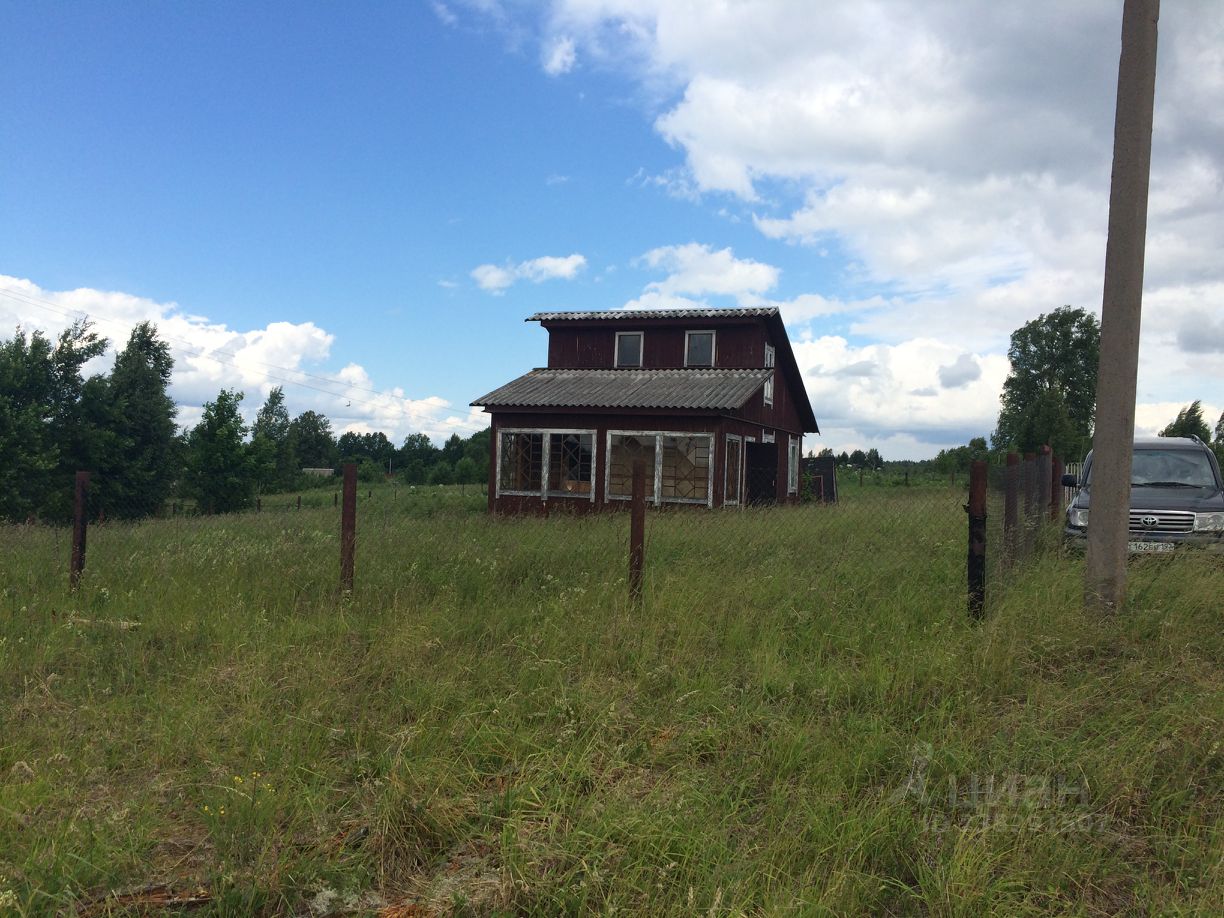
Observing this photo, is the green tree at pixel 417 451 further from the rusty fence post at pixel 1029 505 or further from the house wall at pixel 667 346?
the rusty fence post at pixel 1029 505

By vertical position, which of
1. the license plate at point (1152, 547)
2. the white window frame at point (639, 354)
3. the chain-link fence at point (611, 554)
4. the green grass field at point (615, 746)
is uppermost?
the white window frame at point (639, 354)

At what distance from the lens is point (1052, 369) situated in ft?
167

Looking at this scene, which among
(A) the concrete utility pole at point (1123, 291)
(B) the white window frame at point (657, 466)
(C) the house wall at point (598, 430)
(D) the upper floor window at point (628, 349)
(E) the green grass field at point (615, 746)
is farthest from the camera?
(D) the upper floor window at point (628, 349)

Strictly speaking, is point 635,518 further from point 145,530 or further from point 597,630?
point 145,530

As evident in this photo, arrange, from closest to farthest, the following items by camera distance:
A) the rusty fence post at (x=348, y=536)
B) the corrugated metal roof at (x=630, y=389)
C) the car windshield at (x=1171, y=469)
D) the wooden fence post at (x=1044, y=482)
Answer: the rusty fence post at (x=348, y=536) < the car windshield at (x=1171, y=469) < the wooden fence post at (x=1044, y=482) < the corrugated metal roof at (x=630, y=389)

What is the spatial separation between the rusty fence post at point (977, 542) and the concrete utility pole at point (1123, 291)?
2.78 feet

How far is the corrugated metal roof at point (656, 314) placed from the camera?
21.1 m

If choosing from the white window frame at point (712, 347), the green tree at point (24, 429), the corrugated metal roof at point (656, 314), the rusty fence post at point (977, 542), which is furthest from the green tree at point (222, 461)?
the rusty fence post at point (977, 542)

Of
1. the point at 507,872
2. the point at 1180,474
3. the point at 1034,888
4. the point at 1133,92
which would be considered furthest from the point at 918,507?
the point at 507,872

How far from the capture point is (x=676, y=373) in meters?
21.2

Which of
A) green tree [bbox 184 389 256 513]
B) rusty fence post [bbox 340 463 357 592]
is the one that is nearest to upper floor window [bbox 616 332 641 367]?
rusty fence post [bbox 340 463 357 592]

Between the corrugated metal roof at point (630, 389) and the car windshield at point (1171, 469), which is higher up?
the corrugated metal roof at point (630, 389)

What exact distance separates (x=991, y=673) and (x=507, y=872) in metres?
3.09

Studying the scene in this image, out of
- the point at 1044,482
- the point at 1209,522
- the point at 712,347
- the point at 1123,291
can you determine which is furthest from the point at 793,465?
the point at 1123,291
